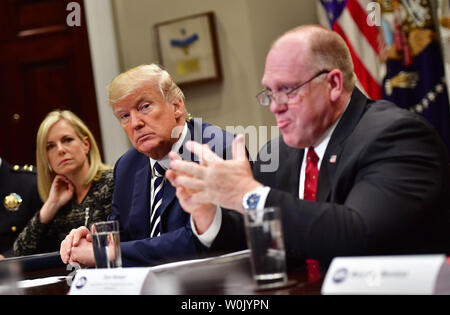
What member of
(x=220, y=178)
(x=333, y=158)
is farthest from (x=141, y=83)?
(x=220, y=178)

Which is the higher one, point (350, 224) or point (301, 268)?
point (350, 224)

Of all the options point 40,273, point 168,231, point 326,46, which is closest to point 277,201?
point 326,46

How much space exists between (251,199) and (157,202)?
3.73ft

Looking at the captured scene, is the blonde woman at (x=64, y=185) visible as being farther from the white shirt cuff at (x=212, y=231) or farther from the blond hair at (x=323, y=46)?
the blond hair at (x=323, y=46)

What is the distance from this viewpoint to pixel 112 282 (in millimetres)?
1571

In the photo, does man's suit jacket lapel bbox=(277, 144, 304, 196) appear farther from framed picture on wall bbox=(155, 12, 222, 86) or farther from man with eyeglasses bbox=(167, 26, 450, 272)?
framed picture on wall bbox=(155, 12, 222, 86)

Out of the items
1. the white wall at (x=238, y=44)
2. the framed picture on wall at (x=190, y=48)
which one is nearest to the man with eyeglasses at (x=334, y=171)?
A: the white wall at (x=238, y=44)

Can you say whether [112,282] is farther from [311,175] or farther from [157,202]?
[157,202]

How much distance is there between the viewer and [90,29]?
543cm

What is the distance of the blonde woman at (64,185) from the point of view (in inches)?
144

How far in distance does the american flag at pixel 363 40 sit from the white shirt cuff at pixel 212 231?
263 centimetres

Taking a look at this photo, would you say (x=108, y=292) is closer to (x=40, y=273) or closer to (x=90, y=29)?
(x=40, y=273)

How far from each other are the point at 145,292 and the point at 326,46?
893 millimetres

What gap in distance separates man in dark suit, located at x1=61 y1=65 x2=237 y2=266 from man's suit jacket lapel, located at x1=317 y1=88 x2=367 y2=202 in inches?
29.1
